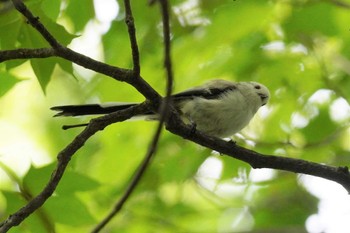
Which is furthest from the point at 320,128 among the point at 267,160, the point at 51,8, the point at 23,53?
the point at 23,53

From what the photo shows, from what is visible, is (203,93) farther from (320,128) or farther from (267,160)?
(267,160)

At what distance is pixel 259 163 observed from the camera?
9.02ft

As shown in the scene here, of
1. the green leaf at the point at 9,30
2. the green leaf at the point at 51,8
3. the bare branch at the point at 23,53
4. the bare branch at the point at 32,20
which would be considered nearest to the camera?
the bare branch at the point at 32,20

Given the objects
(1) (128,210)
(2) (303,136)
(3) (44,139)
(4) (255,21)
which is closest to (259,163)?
(4) (255,21)

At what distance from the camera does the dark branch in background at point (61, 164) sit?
2.29 m


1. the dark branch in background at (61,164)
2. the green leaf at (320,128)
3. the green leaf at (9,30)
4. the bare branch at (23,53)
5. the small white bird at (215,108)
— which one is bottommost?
the green leaf at (320,128)

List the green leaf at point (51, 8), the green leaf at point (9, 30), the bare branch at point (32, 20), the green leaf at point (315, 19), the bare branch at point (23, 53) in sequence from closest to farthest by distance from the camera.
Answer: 1. the bare branch at point (32, 20)
2. the bare branch at point (23, 53)
3. the green leaf at point (9, 30)
4. the green leaf at point (51, 8)
5. the green leaf at point (315, 19)

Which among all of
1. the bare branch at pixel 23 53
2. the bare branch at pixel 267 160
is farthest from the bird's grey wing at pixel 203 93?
the bare branch at pixel 23 53

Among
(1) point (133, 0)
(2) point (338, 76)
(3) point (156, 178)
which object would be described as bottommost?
(3) point (156, 178)

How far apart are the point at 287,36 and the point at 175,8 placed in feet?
2.52

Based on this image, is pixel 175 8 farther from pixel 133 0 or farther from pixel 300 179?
pixel 300 179

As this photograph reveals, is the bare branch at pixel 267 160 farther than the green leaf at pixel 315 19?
No

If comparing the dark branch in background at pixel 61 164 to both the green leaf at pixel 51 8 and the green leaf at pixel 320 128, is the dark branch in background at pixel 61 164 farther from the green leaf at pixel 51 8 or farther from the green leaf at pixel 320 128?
the green leaf at pixel 320 128

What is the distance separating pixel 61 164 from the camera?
94.0 inches
